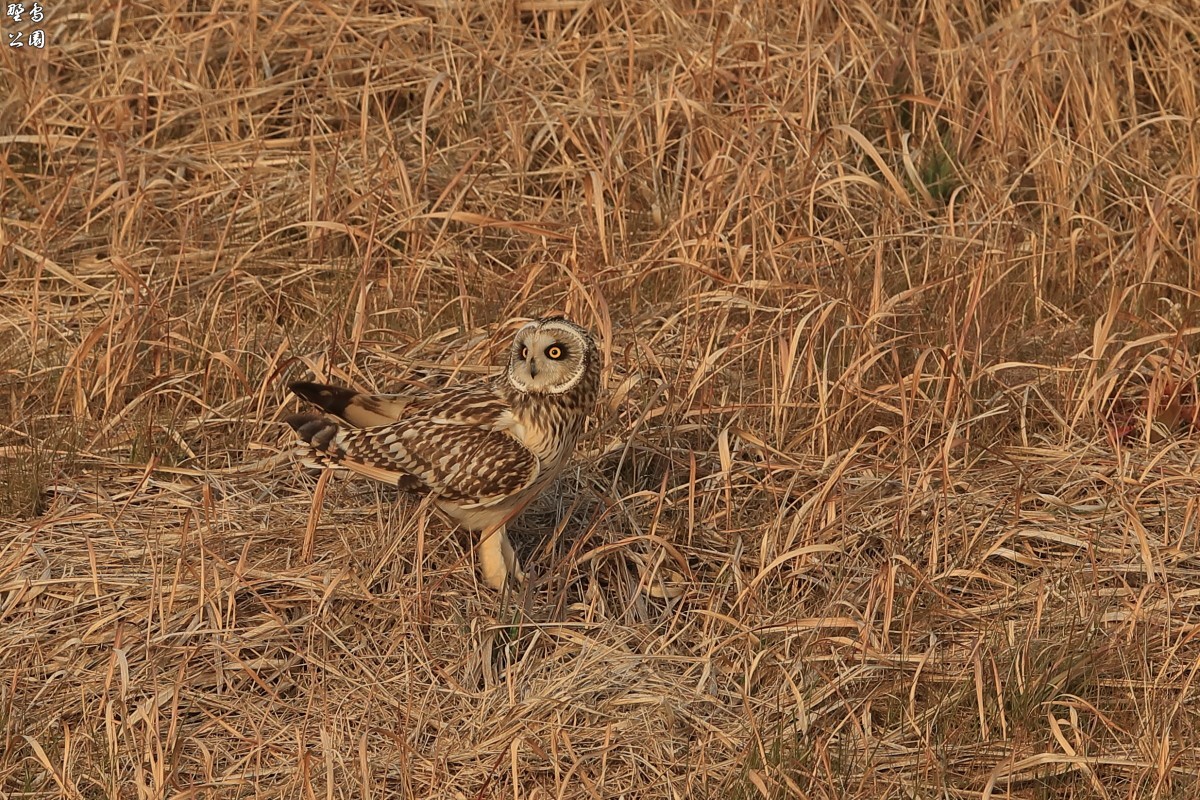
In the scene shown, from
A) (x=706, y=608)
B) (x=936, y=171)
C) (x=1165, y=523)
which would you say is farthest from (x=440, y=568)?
(x=936, y=171)

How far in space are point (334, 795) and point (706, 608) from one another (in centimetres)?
130

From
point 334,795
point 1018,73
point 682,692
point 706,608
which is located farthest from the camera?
point 1018,73

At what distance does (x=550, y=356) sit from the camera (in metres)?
4.64

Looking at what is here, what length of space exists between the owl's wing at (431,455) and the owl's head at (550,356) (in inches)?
Result: 7.1

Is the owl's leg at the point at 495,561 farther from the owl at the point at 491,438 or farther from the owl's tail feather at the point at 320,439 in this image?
the owl's tail feather at the point at 320,439

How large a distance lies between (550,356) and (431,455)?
1.48 ft

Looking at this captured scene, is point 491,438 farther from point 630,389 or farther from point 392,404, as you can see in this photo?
point 630,389

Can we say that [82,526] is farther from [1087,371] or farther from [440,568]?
[1087,371]

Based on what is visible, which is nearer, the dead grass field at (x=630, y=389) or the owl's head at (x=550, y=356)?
the dead grass field at (x=630, y=389)

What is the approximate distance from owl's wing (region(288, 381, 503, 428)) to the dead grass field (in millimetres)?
290

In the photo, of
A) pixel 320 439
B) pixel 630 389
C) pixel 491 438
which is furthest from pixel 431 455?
pixel 630 389

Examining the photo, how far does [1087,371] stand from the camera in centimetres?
558

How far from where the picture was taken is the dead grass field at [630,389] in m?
4.30

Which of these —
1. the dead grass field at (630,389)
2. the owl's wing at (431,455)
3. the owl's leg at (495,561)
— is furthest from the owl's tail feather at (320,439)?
the owl's leg at (495,561)
